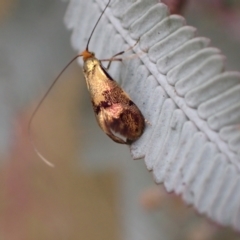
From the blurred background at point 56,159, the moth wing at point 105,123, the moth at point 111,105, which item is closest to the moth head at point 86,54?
the moth at point 111,105

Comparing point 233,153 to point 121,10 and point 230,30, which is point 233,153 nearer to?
point 121,10

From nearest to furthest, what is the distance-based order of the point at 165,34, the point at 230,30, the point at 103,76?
the point at 165,34, the point at 103,76, the point at 230,30

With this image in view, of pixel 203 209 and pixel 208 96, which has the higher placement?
pixel 208 96

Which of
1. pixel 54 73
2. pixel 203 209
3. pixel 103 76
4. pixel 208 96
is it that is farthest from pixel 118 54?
pixel 54 73

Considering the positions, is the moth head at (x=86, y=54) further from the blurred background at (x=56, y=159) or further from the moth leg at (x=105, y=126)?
the blurred background at (x=56, y=159)

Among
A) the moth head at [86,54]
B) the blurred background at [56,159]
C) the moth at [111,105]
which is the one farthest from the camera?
the blurred background at [56,159]

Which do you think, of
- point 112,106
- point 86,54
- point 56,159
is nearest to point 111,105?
point 112,106

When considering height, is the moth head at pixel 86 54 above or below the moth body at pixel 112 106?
above

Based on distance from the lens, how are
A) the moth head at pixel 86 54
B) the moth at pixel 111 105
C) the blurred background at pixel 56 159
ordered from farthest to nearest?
the blurred background at pixel 56 159 < the moth head at pixel 86 54 < the moth at pixel 111 105
